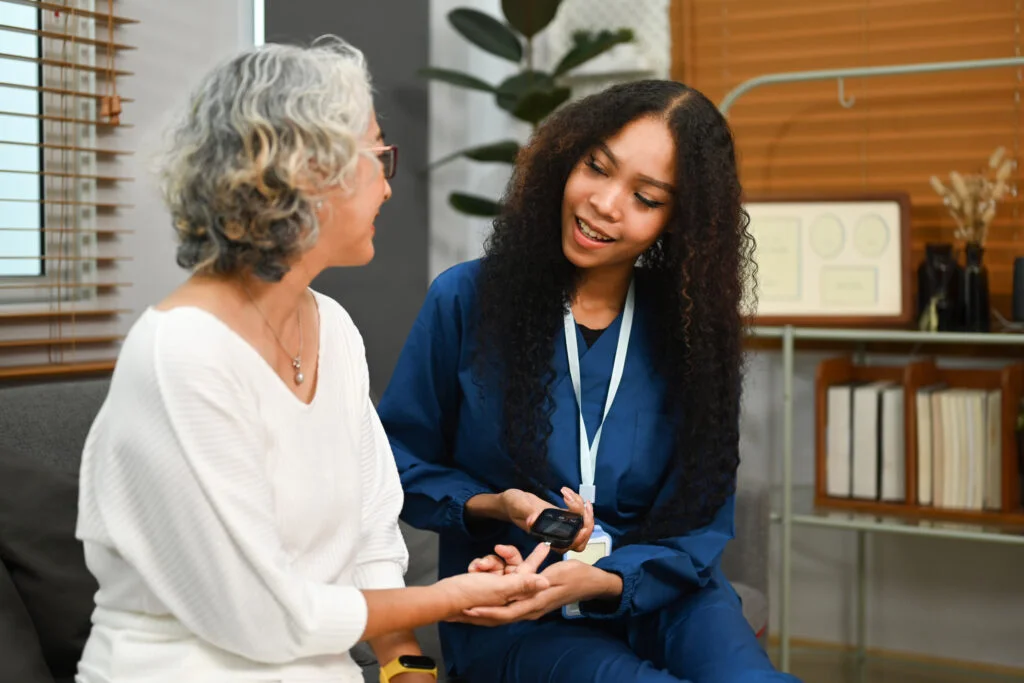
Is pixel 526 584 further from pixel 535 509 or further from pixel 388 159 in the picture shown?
pixel 388 159

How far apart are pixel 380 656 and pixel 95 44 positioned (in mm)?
1429

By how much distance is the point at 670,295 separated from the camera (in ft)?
6.69

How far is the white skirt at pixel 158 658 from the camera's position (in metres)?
1.22

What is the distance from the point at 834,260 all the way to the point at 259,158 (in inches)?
88.2

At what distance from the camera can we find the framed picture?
120 inches

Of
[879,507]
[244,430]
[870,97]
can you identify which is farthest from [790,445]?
[244,430]

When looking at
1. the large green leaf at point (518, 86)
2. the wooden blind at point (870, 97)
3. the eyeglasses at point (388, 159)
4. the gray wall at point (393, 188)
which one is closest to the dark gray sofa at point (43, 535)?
the eyeglasses at point (388, 159)

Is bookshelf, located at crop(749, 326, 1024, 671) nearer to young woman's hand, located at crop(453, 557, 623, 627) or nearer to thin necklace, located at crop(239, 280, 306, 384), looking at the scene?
young woman's hand, located at crop(453, 557, 623, 627)

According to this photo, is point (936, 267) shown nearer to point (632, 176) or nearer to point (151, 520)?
point (632, 176)

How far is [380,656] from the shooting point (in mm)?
1569

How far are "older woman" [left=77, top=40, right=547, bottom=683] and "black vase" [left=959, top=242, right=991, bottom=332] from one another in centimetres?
202

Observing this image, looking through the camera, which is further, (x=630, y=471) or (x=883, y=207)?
(x=883, y=207)

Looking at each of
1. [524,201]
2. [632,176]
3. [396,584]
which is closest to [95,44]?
[524,201]

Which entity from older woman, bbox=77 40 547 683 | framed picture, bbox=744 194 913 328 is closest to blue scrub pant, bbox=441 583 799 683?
older woman, bbox=77 40 547 683
